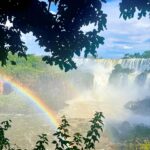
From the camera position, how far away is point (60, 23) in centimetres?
532

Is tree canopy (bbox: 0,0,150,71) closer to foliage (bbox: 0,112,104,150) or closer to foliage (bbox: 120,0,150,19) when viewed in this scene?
foliage (bbox: 120,0,150,19)

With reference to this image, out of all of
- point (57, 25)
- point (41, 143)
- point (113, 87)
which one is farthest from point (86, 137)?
point (113, 87)

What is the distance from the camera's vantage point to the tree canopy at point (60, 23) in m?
5.12

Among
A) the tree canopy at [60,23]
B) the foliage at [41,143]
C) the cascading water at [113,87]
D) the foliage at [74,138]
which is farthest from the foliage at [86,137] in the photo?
the cascading water at [113,87]

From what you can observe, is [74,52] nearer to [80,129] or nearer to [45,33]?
[45,33]

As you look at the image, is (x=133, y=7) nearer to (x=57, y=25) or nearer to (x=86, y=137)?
(x=57, y=25)

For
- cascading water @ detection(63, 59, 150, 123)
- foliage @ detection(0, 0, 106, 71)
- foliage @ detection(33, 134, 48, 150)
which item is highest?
cascading water @ detection(63, 59, 150, 123)

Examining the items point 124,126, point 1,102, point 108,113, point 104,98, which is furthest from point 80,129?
point 104,98

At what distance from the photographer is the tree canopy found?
512 cm

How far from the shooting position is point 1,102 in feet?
159

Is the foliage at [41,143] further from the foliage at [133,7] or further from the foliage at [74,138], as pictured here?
the foliage at [133,7]

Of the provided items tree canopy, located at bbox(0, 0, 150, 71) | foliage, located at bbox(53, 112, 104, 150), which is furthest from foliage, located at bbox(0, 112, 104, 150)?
tree canopy, located at bbox(0, 0, 150, 71)

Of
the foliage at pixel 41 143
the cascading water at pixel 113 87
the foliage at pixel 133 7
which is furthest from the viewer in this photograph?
the cascading water at pixel 113 87

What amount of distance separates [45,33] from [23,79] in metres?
52.7
